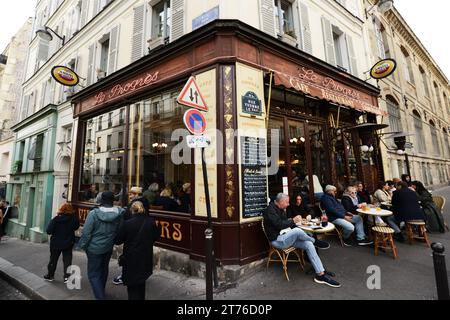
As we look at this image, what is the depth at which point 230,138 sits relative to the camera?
4281mm

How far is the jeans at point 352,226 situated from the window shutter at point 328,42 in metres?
5.12

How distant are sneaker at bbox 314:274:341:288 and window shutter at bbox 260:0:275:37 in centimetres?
553

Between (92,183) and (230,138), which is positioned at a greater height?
(230,138)

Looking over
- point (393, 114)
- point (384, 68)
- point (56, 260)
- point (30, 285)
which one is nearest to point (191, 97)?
point (56, 260)

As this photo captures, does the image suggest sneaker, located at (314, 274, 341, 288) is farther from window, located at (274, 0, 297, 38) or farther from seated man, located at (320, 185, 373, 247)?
window, located at (274, 0, 297, 38)

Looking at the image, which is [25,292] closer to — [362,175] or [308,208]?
[308,208]

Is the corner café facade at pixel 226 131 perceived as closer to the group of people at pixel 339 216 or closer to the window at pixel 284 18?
the group of people at pixel 339 216

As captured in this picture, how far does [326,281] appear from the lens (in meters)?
3.47

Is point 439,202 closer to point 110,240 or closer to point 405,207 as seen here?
point 405,207

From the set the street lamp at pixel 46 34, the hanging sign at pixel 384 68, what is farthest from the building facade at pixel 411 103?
the street lamp at pixel 46 34

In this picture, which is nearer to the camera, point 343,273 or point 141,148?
point 343,273

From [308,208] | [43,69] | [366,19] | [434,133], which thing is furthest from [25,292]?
[434,133]

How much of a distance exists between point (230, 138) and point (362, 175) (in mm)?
6302

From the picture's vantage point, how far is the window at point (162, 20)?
650cm
